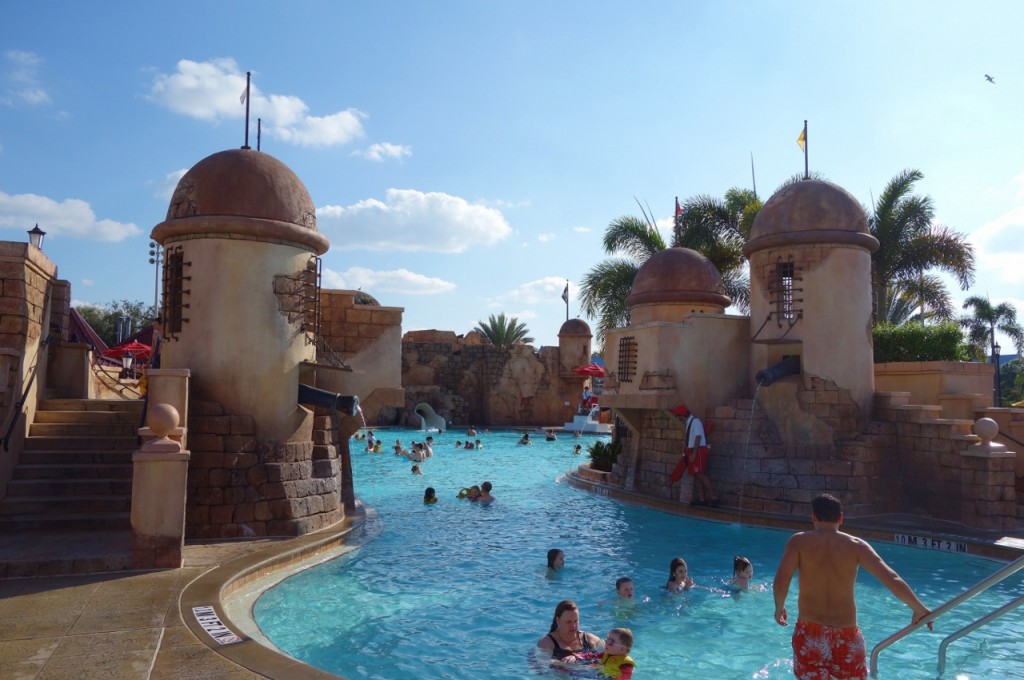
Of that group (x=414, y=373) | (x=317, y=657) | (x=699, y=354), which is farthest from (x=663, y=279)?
(x=414, y=373)

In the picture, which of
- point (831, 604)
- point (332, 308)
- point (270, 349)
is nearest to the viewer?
point (831, 604)

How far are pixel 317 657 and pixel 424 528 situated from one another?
6.39m

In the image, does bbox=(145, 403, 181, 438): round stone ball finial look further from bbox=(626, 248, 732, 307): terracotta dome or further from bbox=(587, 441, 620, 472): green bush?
bbox=(626, 248, 732, 307): terracotta dome

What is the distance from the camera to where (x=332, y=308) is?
43.7 feet

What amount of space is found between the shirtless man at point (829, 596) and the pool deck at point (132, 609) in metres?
3.33

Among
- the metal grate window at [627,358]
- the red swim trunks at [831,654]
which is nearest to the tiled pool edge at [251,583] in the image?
the red swim trunks at [831,654]

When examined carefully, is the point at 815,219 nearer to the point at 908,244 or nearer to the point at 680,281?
the point at 680,281

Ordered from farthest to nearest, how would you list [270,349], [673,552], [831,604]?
[673,552]
[270,349]
[831,604]

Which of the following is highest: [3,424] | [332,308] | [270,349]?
[332,308]

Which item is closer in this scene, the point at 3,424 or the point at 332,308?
the point at 3,424

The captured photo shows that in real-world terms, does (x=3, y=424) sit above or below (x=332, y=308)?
below

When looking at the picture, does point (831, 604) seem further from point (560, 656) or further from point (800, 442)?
point (800, 442)

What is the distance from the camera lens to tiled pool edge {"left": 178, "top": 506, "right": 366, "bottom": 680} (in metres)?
5.44

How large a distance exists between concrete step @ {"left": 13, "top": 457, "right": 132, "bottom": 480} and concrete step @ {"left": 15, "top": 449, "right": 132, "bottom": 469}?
0.10 metres
